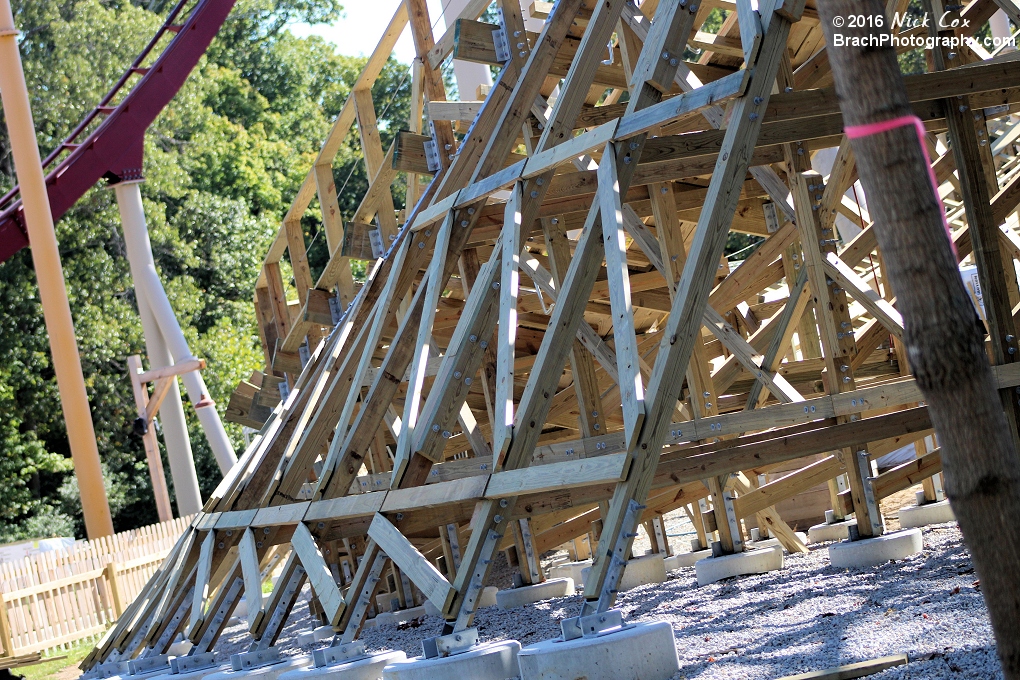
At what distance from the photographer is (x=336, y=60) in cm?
4803

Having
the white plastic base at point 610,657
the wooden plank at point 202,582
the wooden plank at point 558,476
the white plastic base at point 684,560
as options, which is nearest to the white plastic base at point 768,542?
the white plastic base at point 684,560

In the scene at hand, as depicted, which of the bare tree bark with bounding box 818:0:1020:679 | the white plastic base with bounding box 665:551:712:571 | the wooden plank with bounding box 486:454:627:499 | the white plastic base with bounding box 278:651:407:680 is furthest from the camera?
the white plastic base with bounding box 665:551:712:571

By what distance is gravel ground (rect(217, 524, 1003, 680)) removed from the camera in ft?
16.8

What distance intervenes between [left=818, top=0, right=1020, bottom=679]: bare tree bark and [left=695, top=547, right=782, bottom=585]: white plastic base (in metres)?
5.64

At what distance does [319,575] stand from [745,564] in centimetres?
341

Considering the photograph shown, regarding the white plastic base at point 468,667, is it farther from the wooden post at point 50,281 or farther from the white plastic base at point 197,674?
the wooden post at point 50,281

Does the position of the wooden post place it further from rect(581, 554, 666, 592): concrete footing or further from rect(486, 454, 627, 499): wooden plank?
rect(486, 454, 627, 499): wooden plank

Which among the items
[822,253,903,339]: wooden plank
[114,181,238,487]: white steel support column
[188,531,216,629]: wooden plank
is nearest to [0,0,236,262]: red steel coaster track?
[114,181,238,487]: white steel support column

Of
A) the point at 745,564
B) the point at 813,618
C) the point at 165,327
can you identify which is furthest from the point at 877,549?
the point at 165,327

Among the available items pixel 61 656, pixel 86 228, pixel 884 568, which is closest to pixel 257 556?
pixel 884 568

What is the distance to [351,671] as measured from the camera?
6.77 meters

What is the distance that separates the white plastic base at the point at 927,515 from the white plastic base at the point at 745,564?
1664 millimetres

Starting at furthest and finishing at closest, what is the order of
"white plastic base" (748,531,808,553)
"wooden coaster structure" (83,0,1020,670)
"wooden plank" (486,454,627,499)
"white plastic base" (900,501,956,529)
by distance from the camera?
"white plastic base" (748,531,808,553), "white plastic base" (900,501,956,529), "wooden coaster structure" (83,0,1020,670), "wooden plank" (486,454,627,499)

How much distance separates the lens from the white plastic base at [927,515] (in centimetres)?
952
